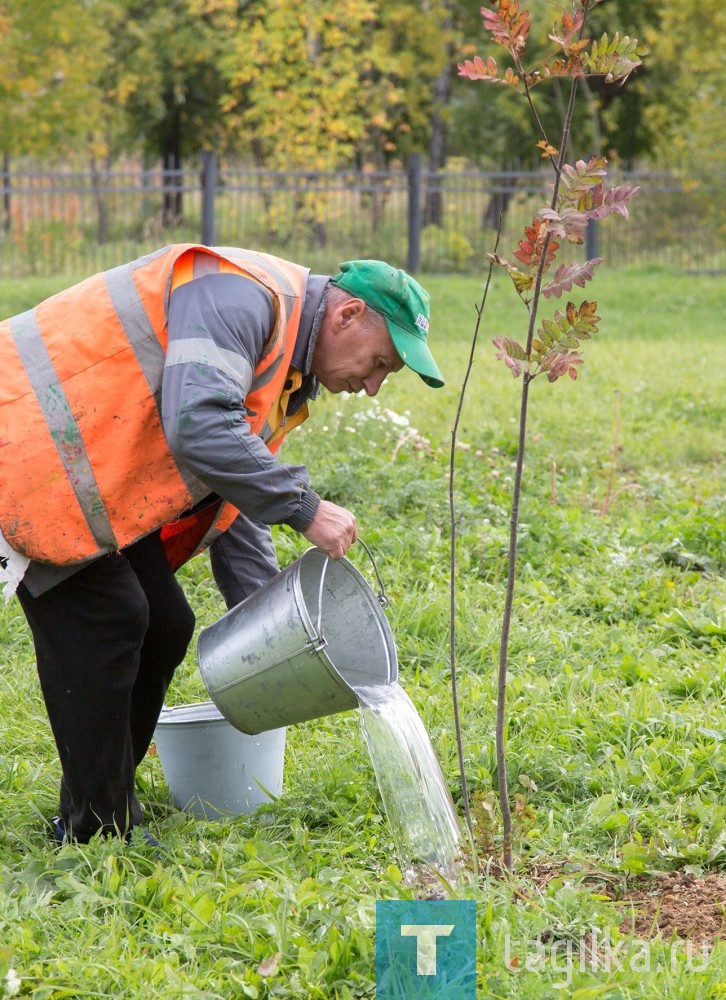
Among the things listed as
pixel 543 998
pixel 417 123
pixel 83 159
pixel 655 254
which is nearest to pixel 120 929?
pixel 543 998

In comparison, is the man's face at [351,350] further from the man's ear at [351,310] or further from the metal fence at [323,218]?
the metal fence at [323,218]

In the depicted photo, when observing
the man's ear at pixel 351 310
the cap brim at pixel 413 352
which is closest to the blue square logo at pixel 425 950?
the cap brim at pixel 413 352

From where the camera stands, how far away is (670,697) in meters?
3.71

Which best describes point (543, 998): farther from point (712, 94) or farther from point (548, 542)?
A: point (712, 94)

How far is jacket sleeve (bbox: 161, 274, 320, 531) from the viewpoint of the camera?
242 cm

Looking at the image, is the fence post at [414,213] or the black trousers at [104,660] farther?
the fence post at [414,213]

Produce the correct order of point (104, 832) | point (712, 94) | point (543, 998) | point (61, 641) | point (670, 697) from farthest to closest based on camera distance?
point (712, 94), point (670, 697), point (104, 832), point (61, 641), point (543, 998)

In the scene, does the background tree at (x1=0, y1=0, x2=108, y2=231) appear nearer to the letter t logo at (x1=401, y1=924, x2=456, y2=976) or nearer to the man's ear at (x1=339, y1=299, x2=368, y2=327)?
the man's ear at (x1=339, y1=299, x2=368, y2=327)

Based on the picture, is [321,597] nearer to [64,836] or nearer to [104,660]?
[104,660]

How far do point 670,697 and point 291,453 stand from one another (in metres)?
2.71

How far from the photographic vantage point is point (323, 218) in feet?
51.8

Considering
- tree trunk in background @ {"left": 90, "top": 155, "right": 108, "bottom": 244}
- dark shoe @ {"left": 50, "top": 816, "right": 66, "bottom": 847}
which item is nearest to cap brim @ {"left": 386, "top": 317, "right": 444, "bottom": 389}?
dark shoe @ {"left": 50, "top": 816, "right": 66, "bottom": 847}

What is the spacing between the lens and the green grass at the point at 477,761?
2.43 metres

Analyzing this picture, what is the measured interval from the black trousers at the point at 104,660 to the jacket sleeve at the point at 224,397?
418 millimetres
